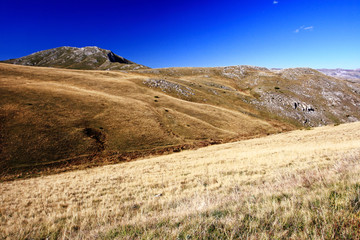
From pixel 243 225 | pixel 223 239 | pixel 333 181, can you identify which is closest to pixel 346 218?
pixel 243 225

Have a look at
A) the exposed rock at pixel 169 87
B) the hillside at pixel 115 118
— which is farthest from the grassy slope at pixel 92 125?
the exposed rock at pixel 169 87

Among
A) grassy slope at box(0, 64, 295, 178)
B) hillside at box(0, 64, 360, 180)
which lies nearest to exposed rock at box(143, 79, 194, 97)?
hillside at box(0, 64, 360, 180)

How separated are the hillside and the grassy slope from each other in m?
0.10

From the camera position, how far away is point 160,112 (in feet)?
140

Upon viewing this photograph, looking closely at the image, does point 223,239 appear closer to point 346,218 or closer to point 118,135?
point 346,218

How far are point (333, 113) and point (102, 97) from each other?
9169 centimetres

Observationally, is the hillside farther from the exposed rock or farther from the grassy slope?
the exposed rock

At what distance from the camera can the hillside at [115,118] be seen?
23141 millimetres

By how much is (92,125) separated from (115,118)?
4798mm

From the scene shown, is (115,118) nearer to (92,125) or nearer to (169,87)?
(92,125)

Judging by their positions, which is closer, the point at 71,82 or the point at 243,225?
the point at 243,225

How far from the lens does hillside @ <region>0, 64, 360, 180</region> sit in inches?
911

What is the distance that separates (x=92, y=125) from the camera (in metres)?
30.5

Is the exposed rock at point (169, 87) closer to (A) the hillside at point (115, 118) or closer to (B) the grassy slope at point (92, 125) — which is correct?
(A) the hillside at point (115, 118)
